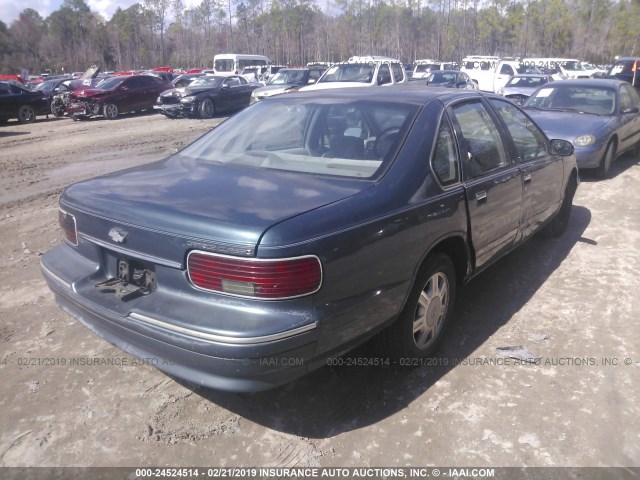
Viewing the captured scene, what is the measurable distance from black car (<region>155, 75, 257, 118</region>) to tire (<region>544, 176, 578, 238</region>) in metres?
15.7

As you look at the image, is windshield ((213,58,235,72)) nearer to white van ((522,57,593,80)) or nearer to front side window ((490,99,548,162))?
white van ((522,57,593,80))

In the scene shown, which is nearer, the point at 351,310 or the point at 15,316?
the point at 351,310

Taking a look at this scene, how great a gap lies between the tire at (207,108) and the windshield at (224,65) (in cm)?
1171

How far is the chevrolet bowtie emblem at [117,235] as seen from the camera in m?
2.68

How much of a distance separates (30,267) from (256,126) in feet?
8.96

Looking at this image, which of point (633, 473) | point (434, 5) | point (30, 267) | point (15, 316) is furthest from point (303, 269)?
point (434, 5)

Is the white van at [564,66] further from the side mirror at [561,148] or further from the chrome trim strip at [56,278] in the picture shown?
the chrome trim strip at [56,278]

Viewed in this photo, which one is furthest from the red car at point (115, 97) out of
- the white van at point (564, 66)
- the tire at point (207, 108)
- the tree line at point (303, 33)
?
the tree line at point (303, 33)

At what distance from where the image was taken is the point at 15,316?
4.05m

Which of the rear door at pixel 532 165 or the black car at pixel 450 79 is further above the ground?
the black car at pixel 450 79

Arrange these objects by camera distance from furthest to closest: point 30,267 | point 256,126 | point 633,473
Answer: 1. point 30,267
2. point 256,126
3. point 633,473

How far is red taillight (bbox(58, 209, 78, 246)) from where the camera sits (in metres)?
3.07

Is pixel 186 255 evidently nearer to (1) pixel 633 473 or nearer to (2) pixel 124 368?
(2) pixel 124 368

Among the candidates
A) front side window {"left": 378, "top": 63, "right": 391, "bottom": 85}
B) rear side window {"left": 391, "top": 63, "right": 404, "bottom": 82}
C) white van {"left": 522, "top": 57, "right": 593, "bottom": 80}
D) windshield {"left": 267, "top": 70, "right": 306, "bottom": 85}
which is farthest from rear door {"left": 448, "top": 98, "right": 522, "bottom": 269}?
white van {"left": 522, "top": 57, "right": 593, "bottom": 80}
